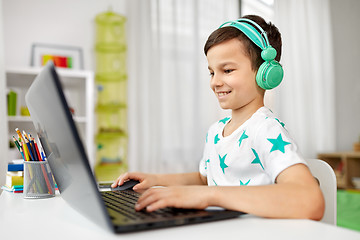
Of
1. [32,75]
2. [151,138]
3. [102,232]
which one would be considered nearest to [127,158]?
[151,138]

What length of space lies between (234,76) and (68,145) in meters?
0.52

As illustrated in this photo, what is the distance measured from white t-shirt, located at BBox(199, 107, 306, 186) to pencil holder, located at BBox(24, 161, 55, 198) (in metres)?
0.42

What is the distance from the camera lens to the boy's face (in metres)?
0.91

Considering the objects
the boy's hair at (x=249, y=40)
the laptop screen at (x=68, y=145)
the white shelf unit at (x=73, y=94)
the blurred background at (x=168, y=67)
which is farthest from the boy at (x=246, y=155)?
the blurred background at (x=168, y=67)

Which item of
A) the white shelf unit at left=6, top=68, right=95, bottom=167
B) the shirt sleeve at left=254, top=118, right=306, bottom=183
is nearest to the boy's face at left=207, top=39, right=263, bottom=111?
the shirt sleeve at left=254, top=118, right=306, bottom=183

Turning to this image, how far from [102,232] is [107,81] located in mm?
3167

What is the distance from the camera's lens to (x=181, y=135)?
3.54m

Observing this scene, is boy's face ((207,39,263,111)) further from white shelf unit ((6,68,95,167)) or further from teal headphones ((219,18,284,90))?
white shelf unit ((6,68,95,167))

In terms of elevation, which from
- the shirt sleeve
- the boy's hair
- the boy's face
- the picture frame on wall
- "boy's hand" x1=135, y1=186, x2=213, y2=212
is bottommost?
"boy's hand" x1=135, y1=186, x2=213, y2=212

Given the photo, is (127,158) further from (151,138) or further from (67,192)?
(67,192)

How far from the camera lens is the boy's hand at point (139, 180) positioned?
0.91 m

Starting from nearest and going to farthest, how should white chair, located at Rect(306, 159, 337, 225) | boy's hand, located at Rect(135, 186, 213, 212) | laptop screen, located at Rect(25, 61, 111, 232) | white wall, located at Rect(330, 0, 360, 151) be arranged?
1. laptop screen, located at Rect(25, 61, 111, 232)
2. boy's hand, located at Rect(135, 186, 213, 212)
3. white chair, located at Rect(306, 159, 337, 225)
4. white wall, located at Rect(330, 0, 360, 151)

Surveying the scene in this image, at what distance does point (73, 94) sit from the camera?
3.45 metres

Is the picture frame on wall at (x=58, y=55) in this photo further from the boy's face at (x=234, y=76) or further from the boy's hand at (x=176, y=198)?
the boy's hand at (x=176, y=198)
